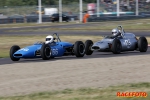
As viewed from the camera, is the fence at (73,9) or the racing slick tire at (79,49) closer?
the racing slick tire at (79,49)

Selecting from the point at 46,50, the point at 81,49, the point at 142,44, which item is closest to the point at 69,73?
the point at 46,50

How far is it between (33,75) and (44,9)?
71.0m

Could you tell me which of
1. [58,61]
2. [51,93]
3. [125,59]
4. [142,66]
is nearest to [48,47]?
[58,61]

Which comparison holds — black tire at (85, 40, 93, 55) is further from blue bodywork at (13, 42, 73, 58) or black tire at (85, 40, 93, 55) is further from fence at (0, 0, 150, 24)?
fence at (0, 0, 150, 24)

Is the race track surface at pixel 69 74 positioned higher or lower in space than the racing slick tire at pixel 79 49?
lower

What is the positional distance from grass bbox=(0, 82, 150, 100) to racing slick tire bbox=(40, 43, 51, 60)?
6729 millimetres

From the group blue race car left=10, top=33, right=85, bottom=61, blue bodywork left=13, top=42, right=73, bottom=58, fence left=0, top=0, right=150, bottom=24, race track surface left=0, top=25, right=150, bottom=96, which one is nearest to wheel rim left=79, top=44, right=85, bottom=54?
blue race car left=10, top=33, right=85, bottom=61

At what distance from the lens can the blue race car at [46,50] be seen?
→ 17.7m

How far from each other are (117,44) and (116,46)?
0.31ft

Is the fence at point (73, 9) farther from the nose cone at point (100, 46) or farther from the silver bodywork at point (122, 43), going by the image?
the nose cone at point (100, 46)

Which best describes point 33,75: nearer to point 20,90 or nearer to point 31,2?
point 20,90

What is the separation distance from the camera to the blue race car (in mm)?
17688

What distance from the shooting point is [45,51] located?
17.8 meters

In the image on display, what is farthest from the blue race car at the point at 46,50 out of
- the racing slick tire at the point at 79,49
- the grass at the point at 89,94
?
the grass at the point at 89,94
